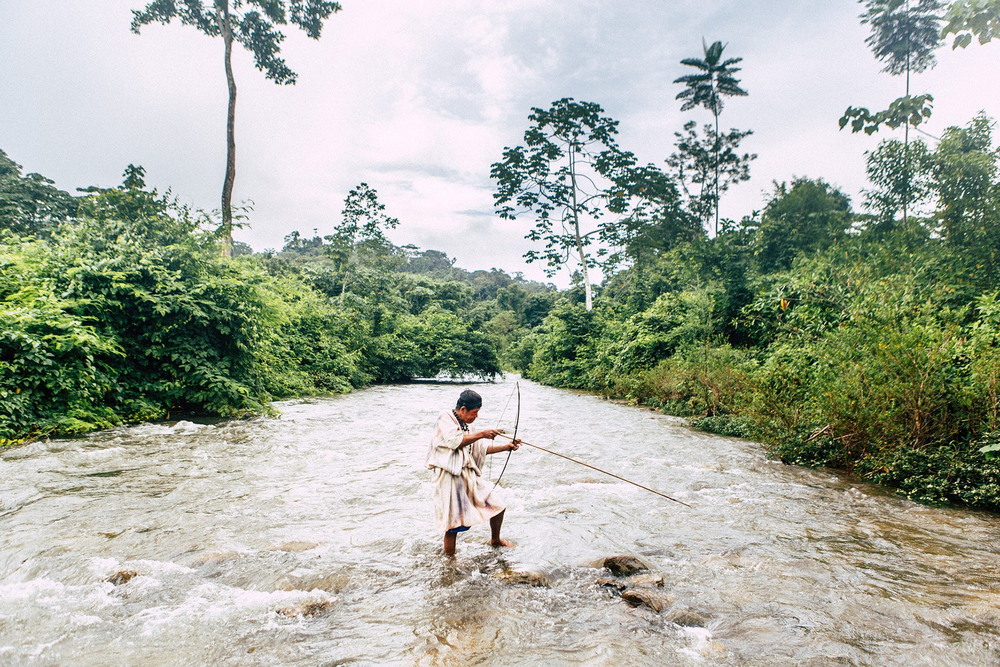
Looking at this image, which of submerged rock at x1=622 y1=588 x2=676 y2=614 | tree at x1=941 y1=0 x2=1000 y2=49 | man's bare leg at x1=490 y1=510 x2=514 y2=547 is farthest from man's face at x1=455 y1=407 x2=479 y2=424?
tree at x1=941 y1=0 x2=1000 y2=49

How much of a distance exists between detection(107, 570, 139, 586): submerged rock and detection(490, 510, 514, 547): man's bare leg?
2750 millimetres

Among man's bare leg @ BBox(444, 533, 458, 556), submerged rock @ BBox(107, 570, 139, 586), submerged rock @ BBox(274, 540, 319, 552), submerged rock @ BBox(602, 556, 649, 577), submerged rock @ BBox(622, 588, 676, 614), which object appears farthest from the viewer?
submerged rock @ BBox(274, 540, 319, 552)

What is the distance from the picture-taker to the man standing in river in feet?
14.7

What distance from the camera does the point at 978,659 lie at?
3.11 metres

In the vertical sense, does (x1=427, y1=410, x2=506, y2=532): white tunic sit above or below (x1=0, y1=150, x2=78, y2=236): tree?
below

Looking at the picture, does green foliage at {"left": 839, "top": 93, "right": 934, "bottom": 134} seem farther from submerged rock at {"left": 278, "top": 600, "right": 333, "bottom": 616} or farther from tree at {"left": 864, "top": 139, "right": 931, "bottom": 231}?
tree at {"left": 864, "top": 139, "right": 931, "bottom": 231}

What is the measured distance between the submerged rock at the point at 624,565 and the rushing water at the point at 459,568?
223mm

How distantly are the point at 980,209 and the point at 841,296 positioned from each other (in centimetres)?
451

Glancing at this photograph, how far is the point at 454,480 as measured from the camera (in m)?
4.55

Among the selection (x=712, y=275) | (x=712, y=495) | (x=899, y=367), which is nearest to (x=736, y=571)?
(x=712, y=495)

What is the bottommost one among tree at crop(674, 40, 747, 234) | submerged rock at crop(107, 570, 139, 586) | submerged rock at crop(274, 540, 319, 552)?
submerged rock at crop(274, 540, 319, 552)

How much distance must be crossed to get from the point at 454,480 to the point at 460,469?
0.12 metres

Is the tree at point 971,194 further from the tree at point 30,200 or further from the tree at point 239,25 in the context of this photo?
the tree at point 30,200

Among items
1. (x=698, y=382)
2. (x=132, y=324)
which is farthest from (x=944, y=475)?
(x=132, y=324)
